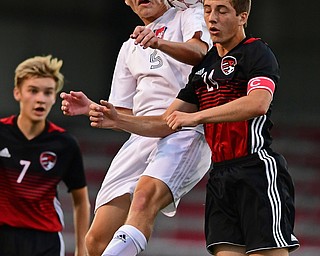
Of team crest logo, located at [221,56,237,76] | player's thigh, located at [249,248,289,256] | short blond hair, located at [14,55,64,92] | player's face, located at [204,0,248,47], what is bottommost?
player's thigh, located at [249,248,289,256]

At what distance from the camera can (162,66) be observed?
16.9 ft

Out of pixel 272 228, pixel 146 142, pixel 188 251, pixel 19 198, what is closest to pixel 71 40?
pixel 188 251

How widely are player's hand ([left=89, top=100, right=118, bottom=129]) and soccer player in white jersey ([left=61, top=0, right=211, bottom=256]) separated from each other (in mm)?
107

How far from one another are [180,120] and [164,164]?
0.48 m

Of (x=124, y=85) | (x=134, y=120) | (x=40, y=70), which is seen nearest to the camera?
(x=134, y=120)

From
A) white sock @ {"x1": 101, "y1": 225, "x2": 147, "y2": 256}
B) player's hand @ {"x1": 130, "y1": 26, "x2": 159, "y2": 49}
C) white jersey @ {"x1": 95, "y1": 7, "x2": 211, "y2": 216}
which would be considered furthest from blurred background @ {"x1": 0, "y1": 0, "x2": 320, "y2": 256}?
player's hand @ {"x1": 130, "y1": 26, "x2": 159, "y2": 49}

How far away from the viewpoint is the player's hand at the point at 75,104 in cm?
478

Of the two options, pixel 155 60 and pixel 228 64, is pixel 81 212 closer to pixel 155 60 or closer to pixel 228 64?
pixel 155 60

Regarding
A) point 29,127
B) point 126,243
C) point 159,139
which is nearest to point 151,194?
point 126,243

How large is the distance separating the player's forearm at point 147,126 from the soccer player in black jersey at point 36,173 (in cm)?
150

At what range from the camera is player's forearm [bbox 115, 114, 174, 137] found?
194 inches

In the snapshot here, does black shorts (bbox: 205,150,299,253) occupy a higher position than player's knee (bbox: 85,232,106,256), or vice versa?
black shorts (bbox: 205,150,299,253)

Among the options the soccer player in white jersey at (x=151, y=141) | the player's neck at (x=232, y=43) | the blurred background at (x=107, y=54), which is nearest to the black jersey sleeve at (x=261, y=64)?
the player's neck at (x=232, y=43)

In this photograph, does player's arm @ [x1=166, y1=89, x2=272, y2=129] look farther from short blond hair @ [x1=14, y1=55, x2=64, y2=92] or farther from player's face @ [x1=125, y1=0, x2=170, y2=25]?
short blond hair @ [x1=14, y1=55, x2=64, y2=92]
